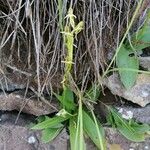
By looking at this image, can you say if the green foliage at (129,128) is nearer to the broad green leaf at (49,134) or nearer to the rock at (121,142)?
the rock at (121,142)

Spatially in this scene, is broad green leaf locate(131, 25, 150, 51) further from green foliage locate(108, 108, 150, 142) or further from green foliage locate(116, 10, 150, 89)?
green foliage locate(108, 108, 150, 142)

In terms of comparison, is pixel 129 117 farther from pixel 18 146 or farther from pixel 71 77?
pixel 18 146

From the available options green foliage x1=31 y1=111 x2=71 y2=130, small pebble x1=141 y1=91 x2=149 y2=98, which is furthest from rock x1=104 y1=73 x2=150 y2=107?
green foliage x1=31 y1=111 x2=71 y2=130

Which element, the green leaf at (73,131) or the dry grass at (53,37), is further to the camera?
the green leaf at (73,131)

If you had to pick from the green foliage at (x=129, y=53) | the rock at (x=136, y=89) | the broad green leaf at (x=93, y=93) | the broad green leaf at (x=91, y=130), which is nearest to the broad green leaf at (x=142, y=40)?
the green foliage at (x=129, y=53)

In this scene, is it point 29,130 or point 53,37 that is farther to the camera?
point 29,130

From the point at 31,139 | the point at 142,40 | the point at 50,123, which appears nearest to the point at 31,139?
the point at 31,139

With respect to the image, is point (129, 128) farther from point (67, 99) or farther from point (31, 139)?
point (31, 139)
